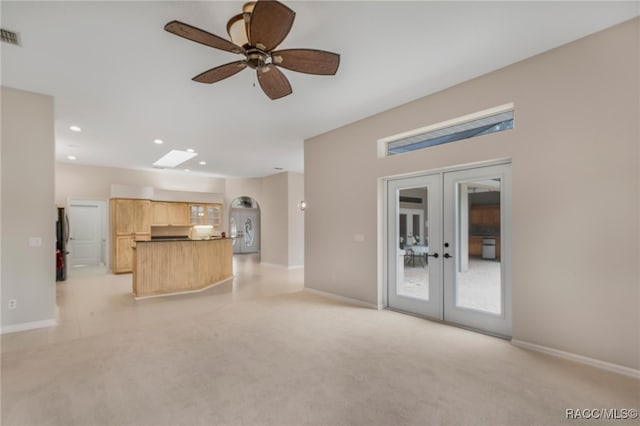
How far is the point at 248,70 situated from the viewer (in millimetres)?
3486

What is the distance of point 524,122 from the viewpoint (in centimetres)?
330

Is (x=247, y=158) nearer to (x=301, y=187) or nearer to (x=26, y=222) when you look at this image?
(x=301, y=187)

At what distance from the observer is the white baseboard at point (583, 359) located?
8.80 feet

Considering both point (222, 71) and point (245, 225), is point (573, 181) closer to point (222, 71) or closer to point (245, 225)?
point (222, 71)

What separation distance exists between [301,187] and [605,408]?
8.40 meters

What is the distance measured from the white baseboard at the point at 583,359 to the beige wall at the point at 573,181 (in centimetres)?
4

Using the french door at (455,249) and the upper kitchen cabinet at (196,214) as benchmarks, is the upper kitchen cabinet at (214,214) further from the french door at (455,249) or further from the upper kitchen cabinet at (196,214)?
the french door at (455,249)

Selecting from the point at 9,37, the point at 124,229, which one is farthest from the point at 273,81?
the point at 124,229

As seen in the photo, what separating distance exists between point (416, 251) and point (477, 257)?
2.70ft

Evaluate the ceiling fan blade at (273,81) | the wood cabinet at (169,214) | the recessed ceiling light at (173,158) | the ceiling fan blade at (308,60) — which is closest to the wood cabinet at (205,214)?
the wood cabinet at (169,214)

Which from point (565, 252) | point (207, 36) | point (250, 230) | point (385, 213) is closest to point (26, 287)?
point (207, 36)

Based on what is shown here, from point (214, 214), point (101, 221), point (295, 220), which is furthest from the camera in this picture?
point (214, 214)

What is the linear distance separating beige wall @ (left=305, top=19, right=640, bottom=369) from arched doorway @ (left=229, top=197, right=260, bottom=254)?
11692 mm

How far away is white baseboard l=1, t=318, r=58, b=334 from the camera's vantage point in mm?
3830
